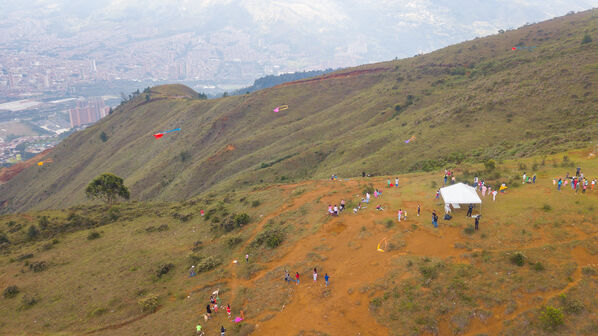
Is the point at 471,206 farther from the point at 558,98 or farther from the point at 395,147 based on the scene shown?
the point at 558,98

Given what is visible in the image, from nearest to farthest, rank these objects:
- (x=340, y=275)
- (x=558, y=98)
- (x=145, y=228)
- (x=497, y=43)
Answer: (x=340, y=275) < (x=145, y=228) < (x=558, y=98) < (x=497, y=43)

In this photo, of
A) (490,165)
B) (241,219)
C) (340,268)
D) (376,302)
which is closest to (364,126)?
(490,165)

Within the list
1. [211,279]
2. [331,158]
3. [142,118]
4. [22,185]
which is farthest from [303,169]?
[22,185]

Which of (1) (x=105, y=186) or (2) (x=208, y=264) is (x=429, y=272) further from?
(1) (x=105, y=186)

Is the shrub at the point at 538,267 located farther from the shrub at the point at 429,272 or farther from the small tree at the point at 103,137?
the small tree at the point at 103,137

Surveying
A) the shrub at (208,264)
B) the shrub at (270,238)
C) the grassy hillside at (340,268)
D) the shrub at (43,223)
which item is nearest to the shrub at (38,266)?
the grassy hillside at (340,268)
